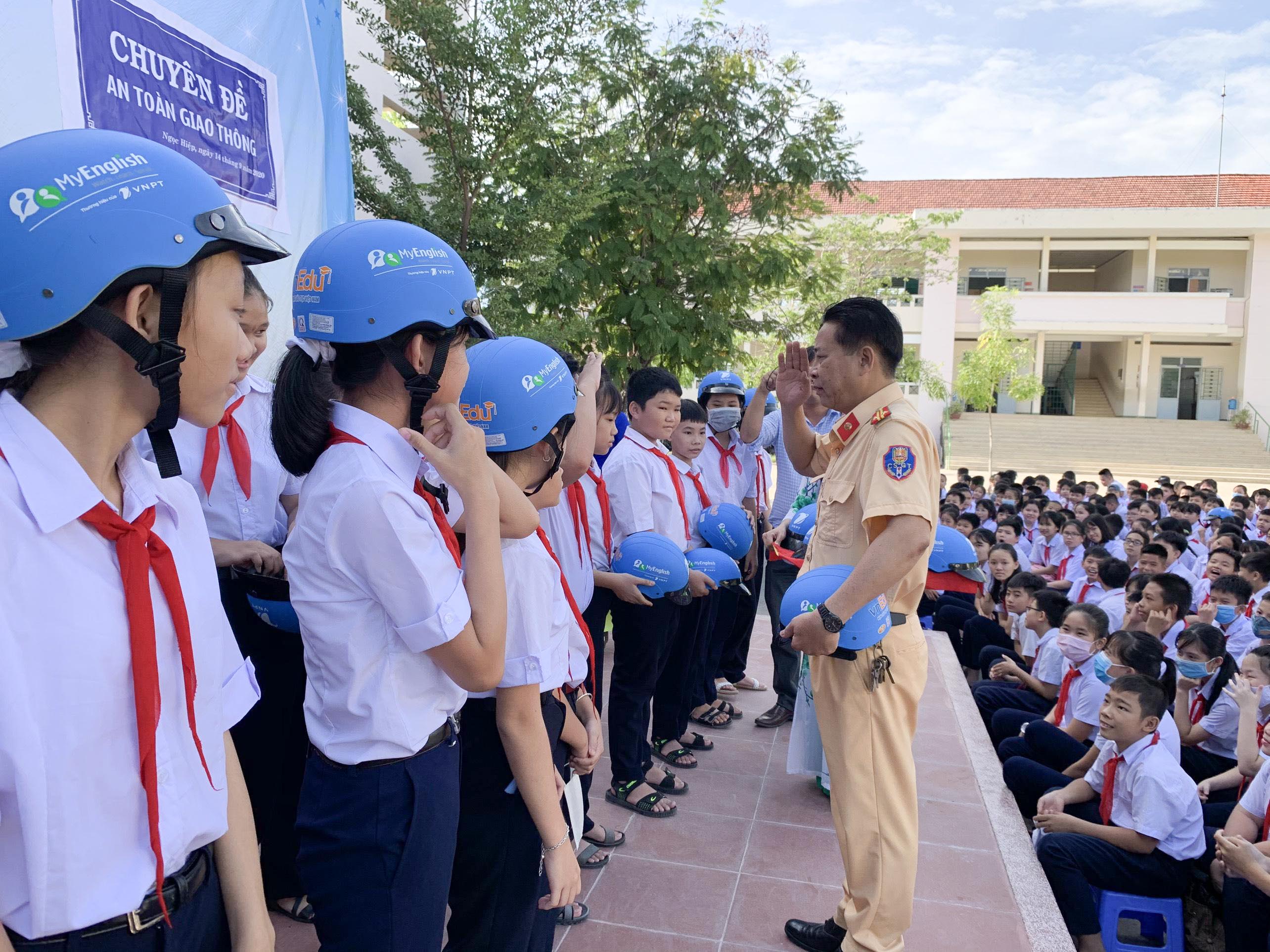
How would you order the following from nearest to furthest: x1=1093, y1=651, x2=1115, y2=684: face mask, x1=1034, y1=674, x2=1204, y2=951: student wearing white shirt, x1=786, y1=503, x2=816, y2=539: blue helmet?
x1=1034, y1=674, x2=1204, y2=951: student wearing white shirt, x1=1093, y1=651, x2=1115, y2=684: face mask, x1=786, y1=503, x2=816, y2=539: blue helmet

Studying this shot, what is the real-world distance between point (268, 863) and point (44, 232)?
2512 mm

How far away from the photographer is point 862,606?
2672 millimetres

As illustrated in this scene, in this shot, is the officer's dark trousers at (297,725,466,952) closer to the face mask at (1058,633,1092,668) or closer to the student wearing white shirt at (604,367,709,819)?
the student wearing white shirt at (604,367,709,819)

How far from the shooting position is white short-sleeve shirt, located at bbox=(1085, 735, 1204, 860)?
3732 mm

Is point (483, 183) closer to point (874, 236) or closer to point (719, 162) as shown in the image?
point (719, 162)

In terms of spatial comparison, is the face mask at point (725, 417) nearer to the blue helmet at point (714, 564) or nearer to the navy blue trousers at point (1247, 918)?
the blue helmet at point (714, 564)

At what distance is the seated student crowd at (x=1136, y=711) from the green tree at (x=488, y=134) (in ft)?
13.7

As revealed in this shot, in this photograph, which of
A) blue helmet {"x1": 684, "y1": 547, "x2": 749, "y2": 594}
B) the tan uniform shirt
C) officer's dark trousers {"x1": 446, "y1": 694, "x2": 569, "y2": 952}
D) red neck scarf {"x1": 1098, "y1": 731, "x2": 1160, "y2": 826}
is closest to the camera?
officer's dark trousers {"x1": 446, "y1": 694, "x2": 569, "y2": 952}

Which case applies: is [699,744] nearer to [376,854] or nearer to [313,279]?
[376,854]

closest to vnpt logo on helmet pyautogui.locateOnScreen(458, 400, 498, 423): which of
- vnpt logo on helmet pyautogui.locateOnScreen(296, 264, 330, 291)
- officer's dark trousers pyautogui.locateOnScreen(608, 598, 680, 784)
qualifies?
vnpt logo on helmet pyautogui.locateOnScreen(296, 264, 330, 291)

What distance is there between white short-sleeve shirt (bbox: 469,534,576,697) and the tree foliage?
4.41 m

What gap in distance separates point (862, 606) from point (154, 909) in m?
2.04

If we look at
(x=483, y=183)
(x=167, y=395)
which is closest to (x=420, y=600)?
(x=167, y=395)

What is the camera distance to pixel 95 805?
3.41ft
